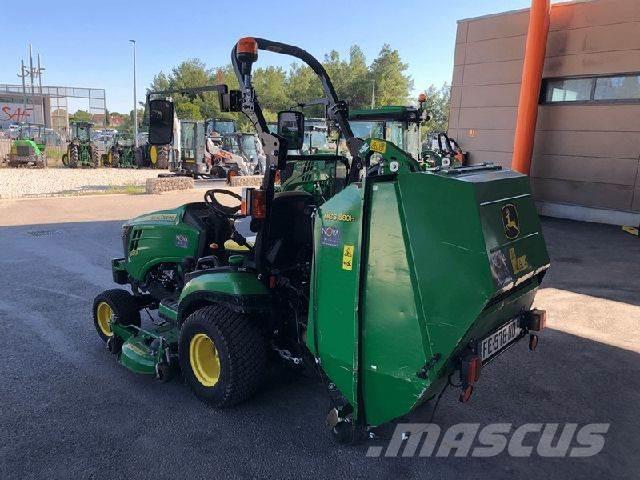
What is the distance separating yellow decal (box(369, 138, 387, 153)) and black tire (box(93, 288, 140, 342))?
105 inches

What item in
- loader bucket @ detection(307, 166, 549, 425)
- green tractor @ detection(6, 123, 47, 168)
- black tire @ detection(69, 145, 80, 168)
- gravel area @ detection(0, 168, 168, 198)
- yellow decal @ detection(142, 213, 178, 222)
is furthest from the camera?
black tire @ detection(69, 145, 80, 168)

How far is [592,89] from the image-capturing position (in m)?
11.2

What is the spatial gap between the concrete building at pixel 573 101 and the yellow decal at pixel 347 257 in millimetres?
10484

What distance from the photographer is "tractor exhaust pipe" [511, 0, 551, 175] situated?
36.6 feet

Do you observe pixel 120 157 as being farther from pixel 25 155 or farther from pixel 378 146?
pixel 378 146

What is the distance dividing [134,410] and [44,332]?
1.87m

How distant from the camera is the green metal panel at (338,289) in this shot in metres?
2.68

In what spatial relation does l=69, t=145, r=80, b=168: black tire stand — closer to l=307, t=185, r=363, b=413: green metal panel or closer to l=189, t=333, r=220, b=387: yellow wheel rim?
l=189, t=333, r=220, b=387: yellow wheel rim

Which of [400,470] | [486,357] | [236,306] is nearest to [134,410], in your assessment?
[236,306]

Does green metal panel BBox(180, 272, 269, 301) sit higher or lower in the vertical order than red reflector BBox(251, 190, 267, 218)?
lower

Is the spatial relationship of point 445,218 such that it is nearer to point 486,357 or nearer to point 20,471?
point 486,357

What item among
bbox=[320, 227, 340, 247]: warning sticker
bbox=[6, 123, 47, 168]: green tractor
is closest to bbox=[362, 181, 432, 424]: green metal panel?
bbox=[320, 227, 340, 247]: warning sticker

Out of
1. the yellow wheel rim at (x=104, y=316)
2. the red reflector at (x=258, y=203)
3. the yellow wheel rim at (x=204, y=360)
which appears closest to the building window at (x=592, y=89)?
the red reflector at (x=258, y=203)

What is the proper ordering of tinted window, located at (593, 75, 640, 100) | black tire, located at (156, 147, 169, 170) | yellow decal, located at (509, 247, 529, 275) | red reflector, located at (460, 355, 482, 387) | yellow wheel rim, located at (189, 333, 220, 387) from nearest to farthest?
red reflector, located at (460, 355, 482, 387) < yellow decal, located at (509, 247, 529, 275) < yellow wheel rim, located at (189, 333, 220, 387) < tinted window, located at (593, 75, 640, 100) < black tire, located at (156, 147, 169, 170)
